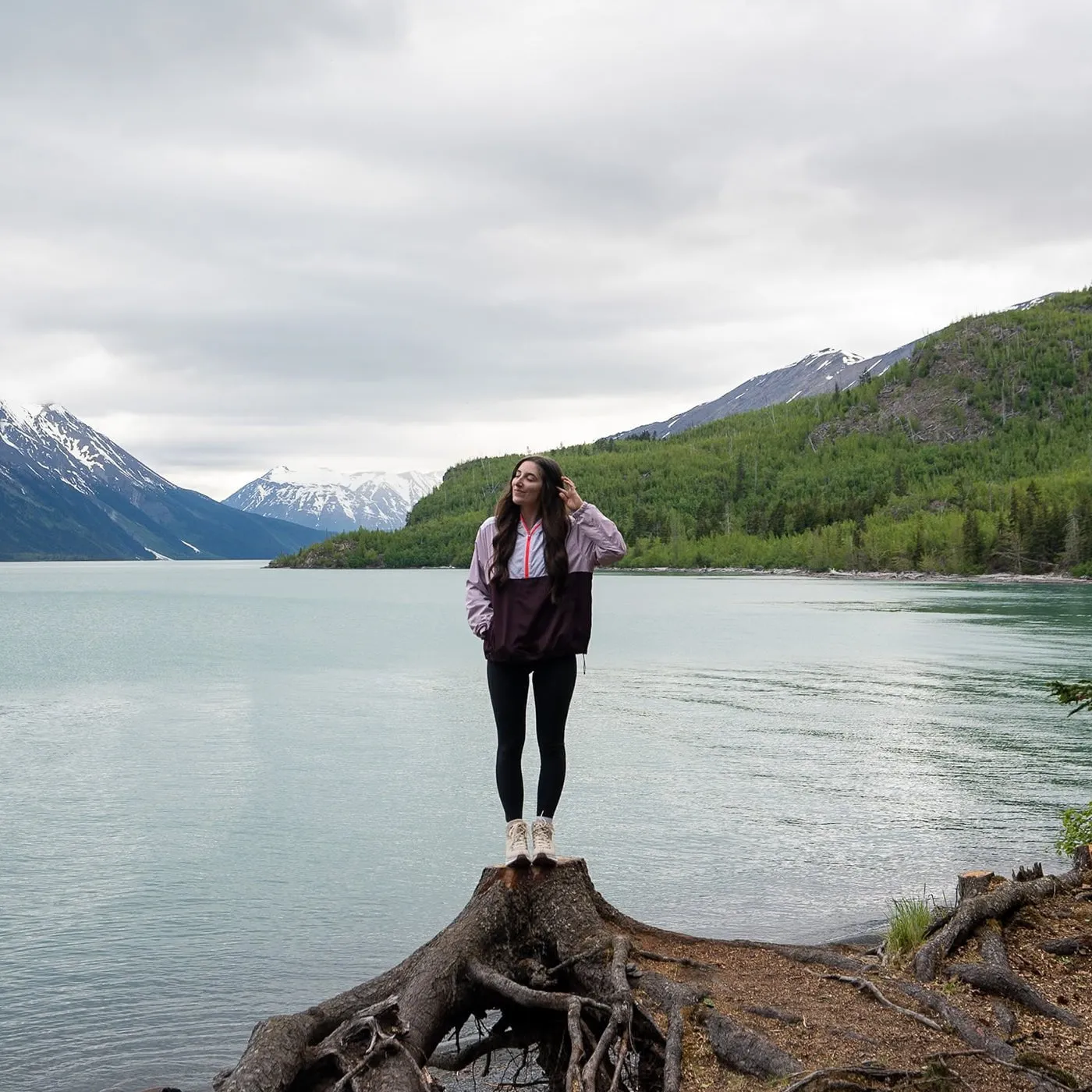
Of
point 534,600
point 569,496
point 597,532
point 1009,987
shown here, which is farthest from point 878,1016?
point 569,496

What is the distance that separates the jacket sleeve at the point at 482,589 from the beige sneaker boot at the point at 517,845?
1.33 meters

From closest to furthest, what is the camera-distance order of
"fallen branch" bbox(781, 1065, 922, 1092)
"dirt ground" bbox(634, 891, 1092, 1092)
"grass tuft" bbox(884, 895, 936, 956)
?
"fallen branch" bbox(781, 1065, 922, 1092)
"dirt ground" bbox(634, 891, 1092, 1092)
"grass tuft" bbox(884, 895, 936, 956)

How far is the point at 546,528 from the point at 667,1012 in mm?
3038

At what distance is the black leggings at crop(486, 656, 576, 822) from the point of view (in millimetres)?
7332

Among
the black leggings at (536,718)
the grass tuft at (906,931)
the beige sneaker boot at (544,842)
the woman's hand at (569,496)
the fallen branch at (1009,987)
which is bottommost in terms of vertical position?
the grass tuft at (906,931)

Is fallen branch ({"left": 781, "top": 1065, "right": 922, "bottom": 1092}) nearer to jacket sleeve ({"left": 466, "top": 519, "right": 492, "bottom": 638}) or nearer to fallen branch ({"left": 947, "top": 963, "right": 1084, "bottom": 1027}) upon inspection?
fallen branch ({"left": 947, "top": 963, "right": 1084, "bottom": 1027})

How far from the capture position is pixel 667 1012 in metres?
6.27

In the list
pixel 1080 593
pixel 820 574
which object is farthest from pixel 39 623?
pixel 820 574

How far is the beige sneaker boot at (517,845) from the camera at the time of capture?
285 inches

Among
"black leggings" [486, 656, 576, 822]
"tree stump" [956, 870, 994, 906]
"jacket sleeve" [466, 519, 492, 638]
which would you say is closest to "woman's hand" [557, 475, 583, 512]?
"jacket sleeve" [466, 519, 492, 638]

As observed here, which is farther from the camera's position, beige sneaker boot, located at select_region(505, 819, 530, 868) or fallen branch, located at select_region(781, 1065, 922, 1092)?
beige sneaker boot, located at select_region(505, 819, 530, 868)

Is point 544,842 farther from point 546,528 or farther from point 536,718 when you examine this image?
point 546,528

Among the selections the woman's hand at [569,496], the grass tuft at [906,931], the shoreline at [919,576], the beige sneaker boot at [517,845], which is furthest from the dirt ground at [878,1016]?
the shoreline at [919,576]

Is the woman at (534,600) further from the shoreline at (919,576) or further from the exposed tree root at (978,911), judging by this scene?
the shoreline at (919,576)
